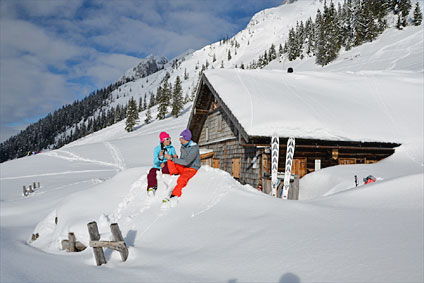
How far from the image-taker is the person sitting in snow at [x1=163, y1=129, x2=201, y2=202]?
574cm

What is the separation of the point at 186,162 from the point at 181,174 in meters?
0.37

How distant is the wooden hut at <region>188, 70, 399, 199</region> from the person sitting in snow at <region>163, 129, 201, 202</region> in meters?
3.39

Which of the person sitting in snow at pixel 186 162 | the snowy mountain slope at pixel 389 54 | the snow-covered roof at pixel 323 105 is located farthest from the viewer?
the snowy mountain slope at pixel 389 54

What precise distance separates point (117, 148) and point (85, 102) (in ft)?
487

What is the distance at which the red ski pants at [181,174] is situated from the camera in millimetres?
5750

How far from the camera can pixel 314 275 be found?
2.32 metres

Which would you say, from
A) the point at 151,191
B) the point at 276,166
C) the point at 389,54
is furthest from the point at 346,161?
the point at 389,54

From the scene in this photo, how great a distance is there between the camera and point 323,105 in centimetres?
1170

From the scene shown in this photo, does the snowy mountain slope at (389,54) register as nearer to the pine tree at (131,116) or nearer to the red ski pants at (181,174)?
the red ski pants at (181,174)

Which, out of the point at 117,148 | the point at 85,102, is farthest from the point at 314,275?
the point at 85,102

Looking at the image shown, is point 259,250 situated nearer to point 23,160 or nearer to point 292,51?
point 23,160

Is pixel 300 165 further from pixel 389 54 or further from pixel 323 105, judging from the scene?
pixel 389 54

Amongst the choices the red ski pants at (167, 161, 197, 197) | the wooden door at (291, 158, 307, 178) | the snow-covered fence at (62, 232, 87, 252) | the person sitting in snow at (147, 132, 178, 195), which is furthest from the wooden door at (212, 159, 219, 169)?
the snow-covered fence at (62, 232, 87, 252)

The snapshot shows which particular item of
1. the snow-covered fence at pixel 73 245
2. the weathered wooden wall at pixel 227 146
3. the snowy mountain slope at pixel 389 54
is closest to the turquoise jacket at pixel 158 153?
the snow-covered fence at pixel 73 245
